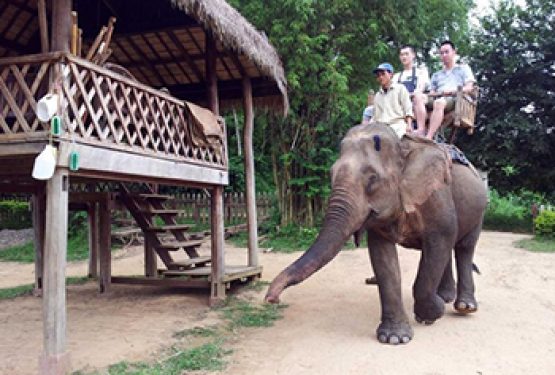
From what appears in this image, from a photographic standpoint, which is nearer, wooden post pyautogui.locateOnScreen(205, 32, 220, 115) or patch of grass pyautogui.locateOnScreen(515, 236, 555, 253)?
wooden post pyautogui.locateOnScreen(205, 32, 220, 115)

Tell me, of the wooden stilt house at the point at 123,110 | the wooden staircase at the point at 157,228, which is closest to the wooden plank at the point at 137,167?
the wooden stilt house at the point at 123,110

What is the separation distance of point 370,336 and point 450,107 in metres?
2.91

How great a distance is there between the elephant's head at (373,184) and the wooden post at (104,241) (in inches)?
197

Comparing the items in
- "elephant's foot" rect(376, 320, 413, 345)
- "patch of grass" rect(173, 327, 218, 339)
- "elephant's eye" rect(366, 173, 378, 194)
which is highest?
"elephant's eye" rect(366, 173, 378, 194)

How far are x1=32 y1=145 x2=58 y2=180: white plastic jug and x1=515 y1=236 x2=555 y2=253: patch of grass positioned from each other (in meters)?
10.4

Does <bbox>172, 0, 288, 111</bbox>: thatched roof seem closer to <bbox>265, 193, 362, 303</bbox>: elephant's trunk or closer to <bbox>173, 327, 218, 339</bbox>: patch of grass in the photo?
<bbox>265, 193, 362, 303</bbox>: elephant's trunk

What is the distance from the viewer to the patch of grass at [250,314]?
6.71m

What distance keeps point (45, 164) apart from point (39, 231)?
5916mm

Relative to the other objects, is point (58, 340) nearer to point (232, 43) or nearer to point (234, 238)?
point (232, 43)

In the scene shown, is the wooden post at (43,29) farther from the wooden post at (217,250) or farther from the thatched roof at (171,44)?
the wooden post at (217,250)

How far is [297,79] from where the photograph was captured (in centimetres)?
1312

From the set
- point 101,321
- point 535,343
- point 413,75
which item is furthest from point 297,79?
point 535,343

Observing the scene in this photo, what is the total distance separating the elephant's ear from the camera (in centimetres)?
537

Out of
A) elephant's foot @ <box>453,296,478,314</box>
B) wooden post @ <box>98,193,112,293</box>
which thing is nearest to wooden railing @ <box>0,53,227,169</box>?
wooden post @ <box>98,193,112,293</box>
